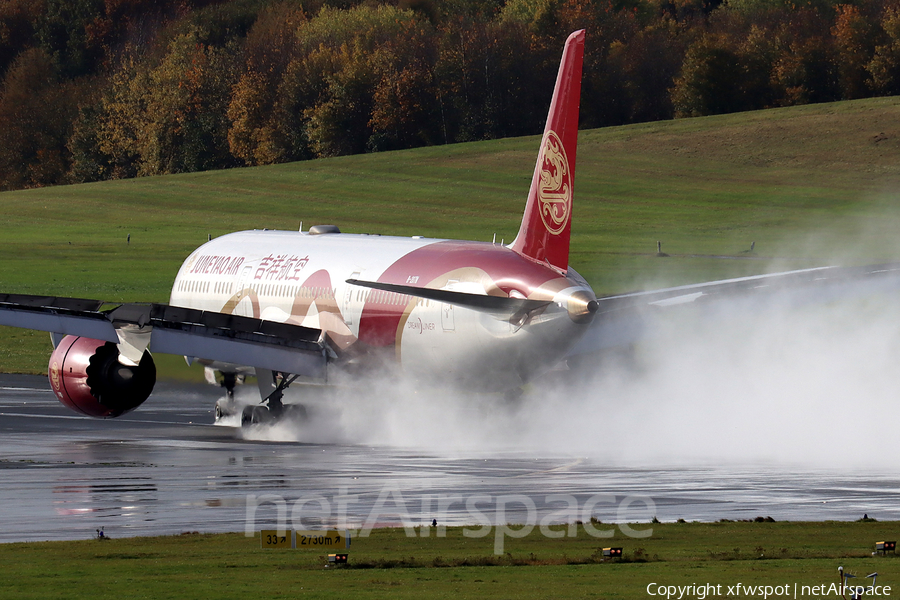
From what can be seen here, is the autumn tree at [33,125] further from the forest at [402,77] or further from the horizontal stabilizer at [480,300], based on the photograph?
the horizontal stabilizer at [480,300]

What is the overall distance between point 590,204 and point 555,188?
6871 centimetres

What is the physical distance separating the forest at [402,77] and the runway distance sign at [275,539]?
119 metres

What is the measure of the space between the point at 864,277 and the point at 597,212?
203 ft

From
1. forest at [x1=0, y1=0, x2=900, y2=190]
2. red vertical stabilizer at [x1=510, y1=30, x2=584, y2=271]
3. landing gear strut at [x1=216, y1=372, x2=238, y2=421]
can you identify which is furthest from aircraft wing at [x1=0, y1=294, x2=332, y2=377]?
forest at [x1=0, y1=0, x2=900, y2=190]

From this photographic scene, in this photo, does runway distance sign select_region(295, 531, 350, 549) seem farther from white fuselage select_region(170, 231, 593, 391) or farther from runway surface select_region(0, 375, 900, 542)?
white fuselage select_region(170, 231, 593, 391)

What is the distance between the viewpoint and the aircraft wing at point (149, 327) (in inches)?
1124

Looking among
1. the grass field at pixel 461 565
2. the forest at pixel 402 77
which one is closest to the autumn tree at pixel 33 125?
the forest at pixel 402 77

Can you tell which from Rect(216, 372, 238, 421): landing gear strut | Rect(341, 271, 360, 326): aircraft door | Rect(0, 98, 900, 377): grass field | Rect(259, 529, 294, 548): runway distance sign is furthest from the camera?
Rect(0, 98, 900, 377): grass field

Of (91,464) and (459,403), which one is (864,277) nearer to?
(459,403)

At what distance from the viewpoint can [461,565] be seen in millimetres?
14844

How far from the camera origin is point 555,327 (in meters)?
27.8

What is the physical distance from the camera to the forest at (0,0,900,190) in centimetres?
13375

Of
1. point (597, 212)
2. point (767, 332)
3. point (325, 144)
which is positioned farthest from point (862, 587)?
point (325, 144)

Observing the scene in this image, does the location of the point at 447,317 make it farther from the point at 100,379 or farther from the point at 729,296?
the point at 100,379
